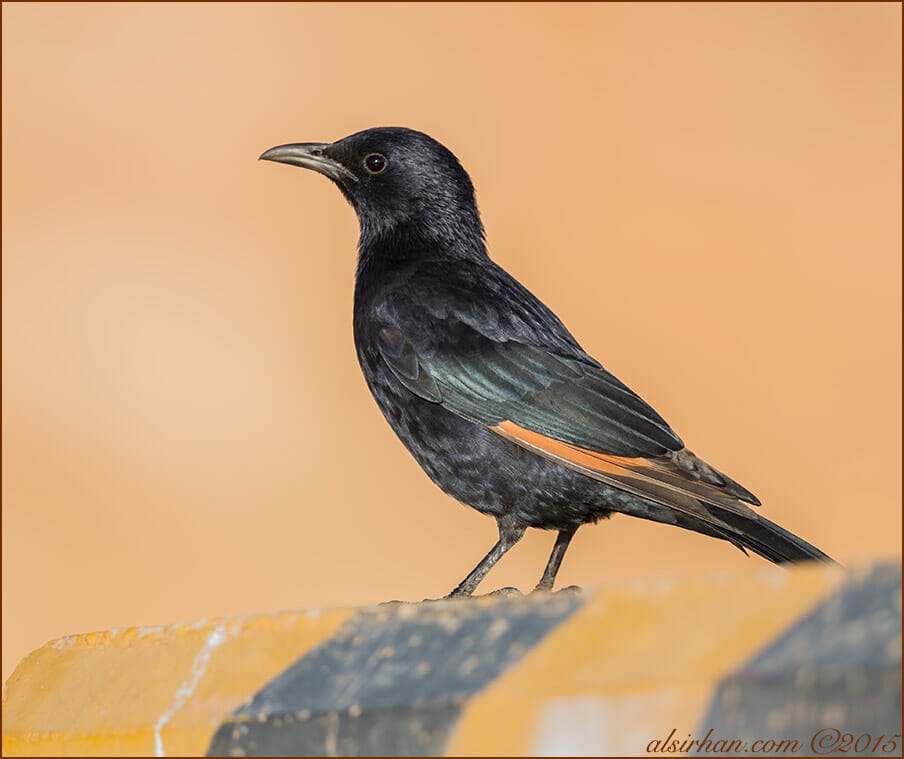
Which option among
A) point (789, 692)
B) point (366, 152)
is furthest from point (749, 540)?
point (366, 152)

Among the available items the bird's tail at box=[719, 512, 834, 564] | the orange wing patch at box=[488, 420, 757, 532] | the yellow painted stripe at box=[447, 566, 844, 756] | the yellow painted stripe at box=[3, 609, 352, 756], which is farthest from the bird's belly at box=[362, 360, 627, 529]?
the yellow painted stripe at box=[447, 566, 844, 756]

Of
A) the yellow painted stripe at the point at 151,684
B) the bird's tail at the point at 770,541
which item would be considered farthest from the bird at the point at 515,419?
the yellow painted stripe at the point at 151,684

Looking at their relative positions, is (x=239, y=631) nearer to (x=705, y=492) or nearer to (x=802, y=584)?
(x=802, y=584)

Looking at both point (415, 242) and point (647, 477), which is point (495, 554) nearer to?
point (647, 477)

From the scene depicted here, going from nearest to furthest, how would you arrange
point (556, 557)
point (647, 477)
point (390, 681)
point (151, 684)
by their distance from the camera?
point (390, 681) < point (151, 684) < point (647, 477) < point (556, 557)

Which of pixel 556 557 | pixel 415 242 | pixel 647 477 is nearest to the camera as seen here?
pixel 647 477

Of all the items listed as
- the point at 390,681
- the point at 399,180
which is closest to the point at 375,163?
the point at 399,180
